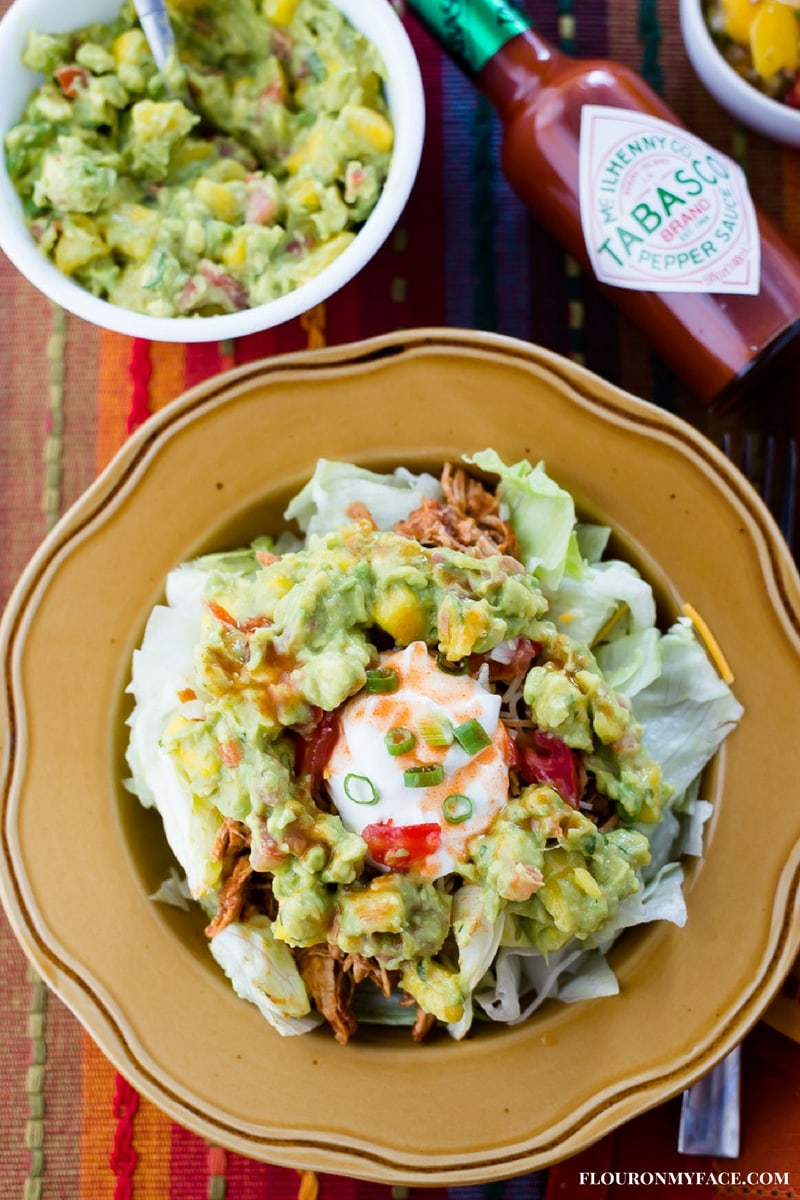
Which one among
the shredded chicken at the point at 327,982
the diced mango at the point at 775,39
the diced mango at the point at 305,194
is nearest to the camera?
the shredded chicken at the point at 327,982

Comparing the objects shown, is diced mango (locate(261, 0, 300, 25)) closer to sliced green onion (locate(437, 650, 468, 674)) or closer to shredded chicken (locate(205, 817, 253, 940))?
sliced green onion (locate(437, 650, 468, 674))

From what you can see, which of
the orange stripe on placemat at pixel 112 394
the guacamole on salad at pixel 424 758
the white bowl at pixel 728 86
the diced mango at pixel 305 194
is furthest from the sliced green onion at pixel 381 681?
the white bowl at pixel 728 86

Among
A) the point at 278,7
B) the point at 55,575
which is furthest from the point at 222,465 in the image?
the point at 278,7

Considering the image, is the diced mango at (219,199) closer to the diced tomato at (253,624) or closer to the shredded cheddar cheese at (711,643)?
the diced tomato at (253,624)

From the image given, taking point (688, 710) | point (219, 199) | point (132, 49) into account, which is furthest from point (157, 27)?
point (688, 710)

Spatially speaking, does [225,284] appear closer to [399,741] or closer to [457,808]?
[399,741]

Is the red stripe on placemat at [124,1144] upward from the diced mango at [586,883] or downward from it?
downward

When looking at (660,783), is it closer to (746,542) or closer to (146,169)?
(746,542)

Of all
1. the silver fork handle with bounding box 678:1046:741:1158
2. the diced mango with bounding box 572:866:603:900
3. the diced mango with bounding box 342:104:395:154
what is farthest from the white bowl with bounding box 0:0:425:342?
the silver fork handle with bounding box 678:1046:741:1158
